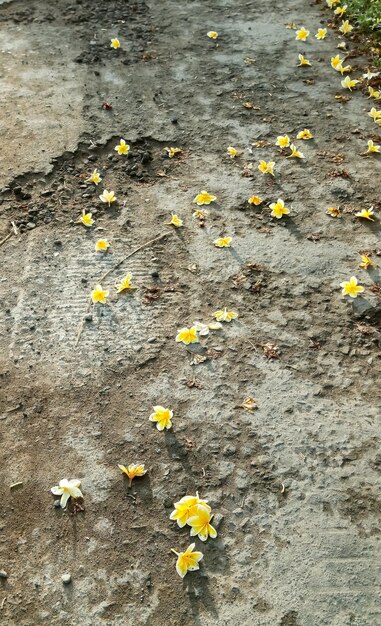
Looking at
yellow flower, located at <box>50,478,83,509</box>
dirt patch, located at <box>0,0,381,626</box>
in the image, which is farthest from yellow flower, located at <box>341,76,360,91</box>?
yellow flower, located at <box>50,478,83,509</box>

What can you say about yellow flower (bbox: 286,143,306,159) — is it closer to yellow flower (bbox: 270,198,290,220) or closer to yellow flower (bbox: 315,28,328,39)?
yellow flower (bbox: 270,198,290,220)

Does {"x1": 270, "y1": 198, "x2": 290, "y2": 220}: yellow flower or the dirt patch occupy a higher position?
{"x1": 270, "y1": 198, "x2": 290, "y2": 220}: yellow flower

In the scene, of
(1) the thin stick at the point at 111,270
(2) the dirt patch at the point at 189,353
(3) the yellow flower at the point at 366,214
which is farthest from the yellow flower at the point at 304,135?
(1) the thin stick at the point at 111,270

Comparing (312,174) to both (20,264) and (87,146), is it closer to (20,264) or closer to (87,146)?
(87,146)

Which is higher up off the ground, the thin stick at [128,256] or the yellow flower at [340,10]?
the yellow flower at [340,10]

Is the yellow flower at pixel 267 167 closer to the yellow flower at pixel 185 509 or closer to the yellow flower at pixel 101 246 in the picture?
the yellow flower at pixel 101 246

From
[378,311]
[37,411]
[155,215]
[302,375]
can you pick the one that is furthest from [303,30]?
[37,411]
